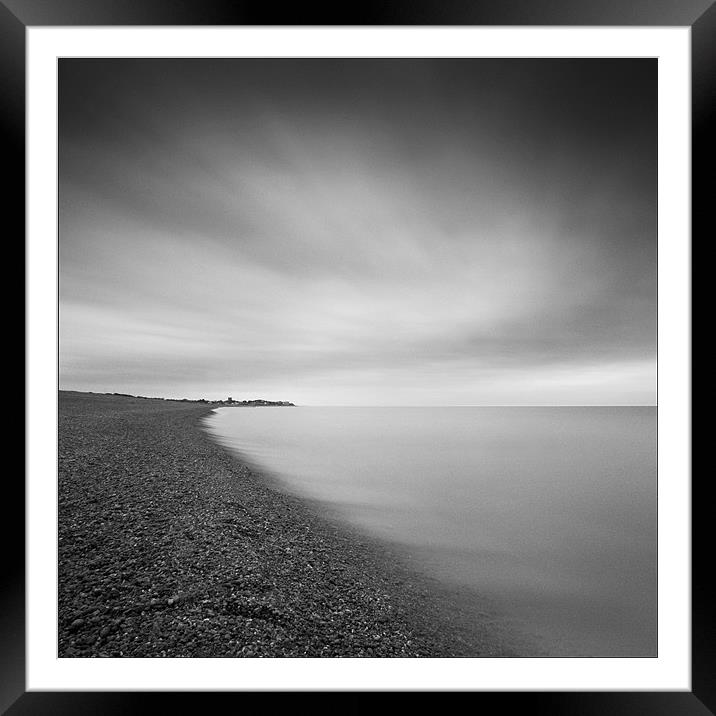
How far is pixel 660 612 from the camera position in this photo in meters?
1.50

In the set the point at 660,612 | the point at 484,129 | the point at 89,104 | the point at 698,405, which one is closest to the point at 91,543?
the point at 89,104

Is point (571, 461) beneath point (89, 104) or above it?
beneath

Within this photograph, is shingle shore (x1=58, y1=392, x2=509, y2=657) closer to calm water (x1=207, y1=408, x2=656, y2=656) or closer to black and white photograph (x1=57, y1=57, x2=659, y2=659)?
black and white photograph (x1=57, y1=57, x2=659, y2=659)

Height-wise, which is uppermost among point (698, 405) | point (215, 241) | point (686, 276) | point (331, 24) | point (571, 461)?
point (331, 24)

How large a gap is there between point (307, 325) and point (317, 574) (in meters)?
2.56

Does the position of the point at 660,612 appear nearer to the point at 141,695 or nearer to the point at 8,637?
the point at 141,695

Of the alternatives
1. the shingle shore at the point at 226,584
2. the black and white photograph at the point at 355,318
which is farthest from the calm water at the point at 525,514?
the shingle shore at the point at 226,584

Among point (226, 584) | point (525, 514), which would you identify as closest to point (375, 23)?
point (226, 584)

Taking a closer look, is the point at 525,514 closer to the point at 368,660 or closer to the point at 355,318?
the point at 368,660

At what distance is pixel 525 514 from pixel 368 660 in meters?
2.17

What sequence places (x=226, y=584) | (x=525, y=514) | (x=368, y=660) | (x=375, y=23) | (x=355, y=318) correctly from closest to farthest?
(x=375, y=23), (x=368, y=660), (x=226, y=584), (x=525, y=514), (x=355, y=318)

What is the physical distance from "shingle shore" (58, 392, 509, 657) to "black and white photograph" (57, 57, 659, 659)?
1cm

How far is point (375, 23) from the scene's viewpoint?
129 centimetres

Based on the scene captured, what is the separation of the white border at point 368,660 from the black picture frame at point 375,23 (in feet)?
0.15
